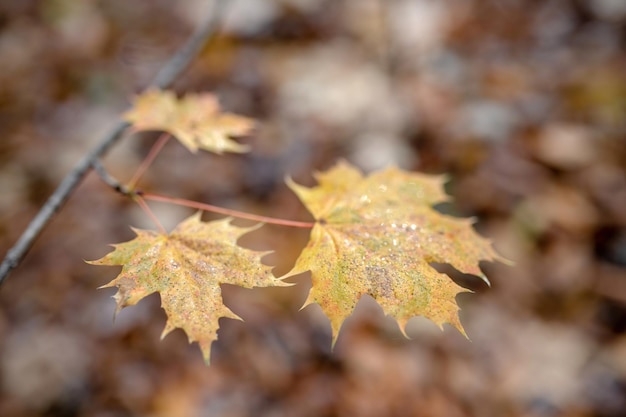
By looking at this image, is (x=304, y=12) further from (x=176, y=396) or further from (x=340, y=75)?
(x=176, y=396)

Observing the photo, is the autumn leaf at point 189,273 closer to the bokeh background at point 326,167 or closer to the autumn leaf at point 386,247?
the autumn leaf at point 386,247

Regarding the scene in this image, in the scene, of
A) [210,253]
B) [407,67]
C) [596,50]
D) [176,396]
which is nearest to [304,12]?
[407,67]

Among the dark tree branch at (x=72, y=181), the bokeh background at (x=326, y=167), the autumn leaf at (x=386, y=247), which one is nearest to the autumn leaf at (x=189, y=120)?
the dark tree branch at (x=72, y=181)

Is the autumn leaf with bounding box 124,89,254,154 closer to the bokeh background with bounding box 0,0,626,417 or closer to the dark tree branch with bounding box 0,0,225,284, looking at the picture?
the dark tree branch with bounding box 0,0,225,284

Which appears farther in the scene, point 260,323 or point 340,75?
point 340,75

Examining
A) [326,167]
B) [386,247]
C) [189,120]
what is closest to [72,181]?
[189,120]

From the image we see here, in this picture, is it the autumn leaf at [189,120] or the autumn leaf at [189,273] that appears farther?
the autumn leaf at [189,120]
